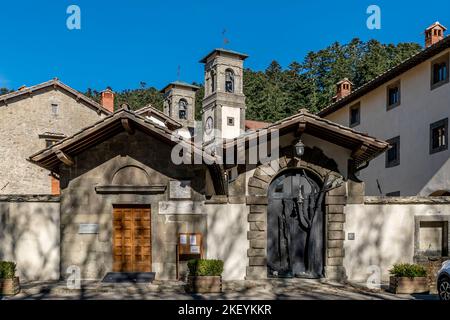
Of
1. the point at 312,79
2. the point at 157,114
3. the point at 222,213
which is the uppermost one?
the point at 312,79

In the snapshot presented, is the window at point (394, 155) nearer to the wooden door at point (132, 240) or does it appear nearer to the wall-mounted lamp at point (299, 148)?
the wall-mounted lamp at point (299, 148)

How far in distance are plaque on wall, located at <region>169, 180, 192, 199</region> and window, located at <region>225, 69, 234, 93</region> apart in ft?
101

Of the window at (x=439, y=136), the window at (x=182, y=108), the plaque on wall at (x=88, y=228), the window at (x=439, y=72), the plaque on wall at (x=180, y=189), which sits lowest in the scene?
the plaque on wall at (x=88, y=228)

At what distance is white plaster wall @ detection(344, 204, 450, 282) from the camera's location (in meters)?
14.2

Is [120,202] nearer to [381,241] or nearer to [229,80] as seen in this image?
[381,241]

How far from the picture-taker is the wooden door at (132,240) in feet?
45.7

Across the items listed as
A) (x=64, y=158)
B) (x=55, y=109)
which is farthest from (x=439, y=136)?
(x=55, y=109)

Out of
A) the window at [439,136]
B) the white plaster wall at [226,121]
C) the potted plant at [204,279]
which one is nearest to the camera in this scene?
the potted plant at [204,279]

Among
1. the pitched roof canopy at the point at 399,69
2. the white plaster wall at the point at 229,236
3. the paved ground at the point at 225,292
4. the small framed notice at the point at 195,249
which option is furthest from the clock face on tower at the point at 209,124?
the paved ground at the point at 225,292

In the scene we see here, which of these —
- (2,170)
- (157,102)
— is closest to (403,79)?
(2,170)

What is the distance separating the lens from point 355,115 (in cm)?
2881

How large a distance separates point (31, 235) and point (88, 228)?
5.50 feet

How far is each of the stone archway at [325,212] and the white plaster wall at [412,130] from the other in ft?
25.1

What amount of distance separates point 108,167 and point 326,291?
6.93 m
